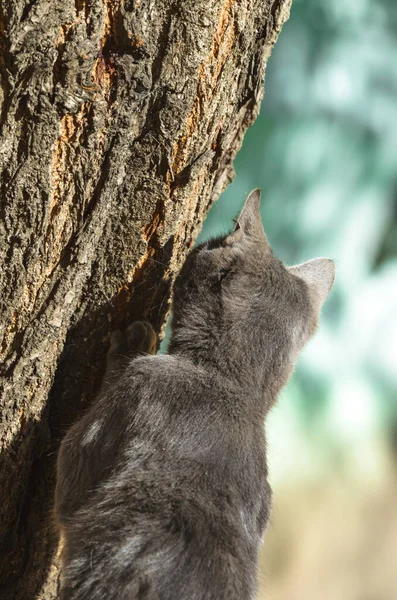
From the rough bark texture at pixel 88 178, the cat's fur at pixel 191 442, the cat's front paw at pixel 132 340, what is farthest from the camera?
the cat's front paw at pixel 132 340

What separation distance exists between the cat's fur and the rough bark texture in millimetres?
148

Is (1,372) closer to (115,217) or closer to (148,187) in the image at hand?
(115,217)

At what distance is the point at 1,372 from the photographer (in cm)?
190

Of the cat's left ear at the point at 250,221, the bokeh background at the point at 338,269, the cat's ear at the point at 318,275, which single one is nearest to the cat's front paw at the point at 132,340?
the cat's left ear at the point at 250,221

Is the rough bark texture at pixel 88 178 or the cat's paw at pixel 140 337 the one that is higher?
the rough bark texture at pixel 88 178

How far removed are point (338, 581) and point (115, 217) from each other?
317 centimetres

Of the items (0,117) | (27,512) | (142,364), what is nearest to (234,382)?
(142,364)

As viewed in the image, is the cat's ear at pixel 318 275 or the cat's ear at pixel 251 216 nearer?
the cat's ear at pixel 251 216

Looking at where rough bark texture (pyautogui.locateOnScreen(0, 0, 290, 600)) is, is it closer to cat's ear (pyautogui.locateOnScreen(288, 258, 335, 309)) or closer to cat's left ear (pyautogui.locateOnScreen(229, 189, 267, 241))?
cat's left ear (pyautogui.locateOnScreen(229, 189, 267, 241))

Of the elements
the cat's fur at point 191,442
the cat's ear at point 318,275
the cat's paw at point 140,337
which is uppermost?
the cat's ear at point 318,275

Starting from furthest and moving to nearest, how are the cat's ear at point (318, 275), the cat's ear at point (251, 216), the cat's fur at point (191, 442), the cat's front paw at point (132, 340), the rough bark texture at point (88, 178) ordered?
the cat's ear at point (318, 275) < the cat's ear at point (251, 216) < the cat's front paw at point (132, 340) < the cat's fur at point (191, 442) < the rough bark texture at point (88, 178)

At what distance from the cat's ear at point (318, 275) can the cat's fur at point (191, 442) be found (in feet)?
0.32

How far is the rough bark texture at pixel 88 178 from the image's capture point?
5.26ft

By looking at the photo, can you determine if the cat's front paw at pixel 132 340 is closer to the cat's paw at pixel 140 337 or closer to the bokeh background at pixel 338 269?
the cat's paw at pixel 140 337
